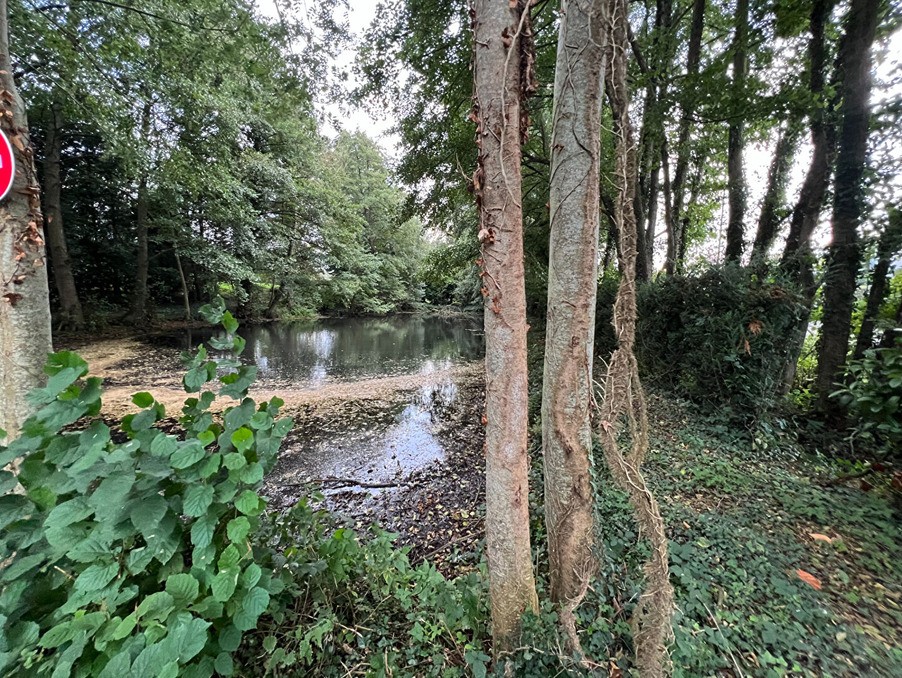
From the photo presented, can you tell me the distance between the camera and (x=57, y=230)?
9.34 metres

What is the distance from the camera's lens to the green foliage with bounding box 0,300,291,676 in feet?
2.98

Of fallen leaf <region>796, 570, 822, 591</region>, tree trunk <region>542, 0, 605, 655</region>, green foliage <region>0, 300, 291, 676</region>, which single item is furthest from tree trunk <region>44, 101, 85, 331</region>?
fallen leaf <region>796, 570, 822, 591</region>

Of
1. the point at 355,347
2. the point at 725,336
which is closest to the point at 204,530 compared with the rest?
the point at 725,336

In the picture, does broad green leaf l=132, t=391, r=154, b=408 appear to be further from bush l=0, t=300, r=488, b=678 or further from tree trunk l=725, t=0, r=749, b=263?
tree trunk l=725, t=0, r=749, b=263

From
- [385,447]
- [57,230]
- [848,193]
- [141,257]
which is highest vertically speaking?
[57,230]

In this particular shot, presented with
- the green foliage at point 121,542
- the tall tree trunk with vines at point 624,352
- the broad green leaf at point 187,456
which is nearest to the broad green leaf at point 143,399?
the green foliage at point 121,542

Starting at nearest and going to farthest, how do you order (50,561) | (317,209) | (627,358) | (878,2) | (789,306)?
(50,561)
(627,358)
(878,2)
(789,306)
(317,209)

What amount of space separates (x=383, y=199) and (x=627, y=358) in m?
20.5

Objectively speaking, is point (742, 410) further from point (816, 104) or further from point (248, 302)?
point (248, 302)

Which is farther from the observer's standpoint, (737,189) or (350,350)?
(350,350)

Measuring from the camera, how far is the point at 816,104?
11.5ft

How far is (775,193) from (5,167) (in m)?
7.91

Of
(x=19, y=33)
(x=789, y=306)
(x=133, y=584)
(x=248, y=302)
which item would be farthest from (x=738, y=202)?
(x=248, y=302)

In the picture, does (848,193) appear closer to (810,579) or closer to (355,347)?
(810,579)
